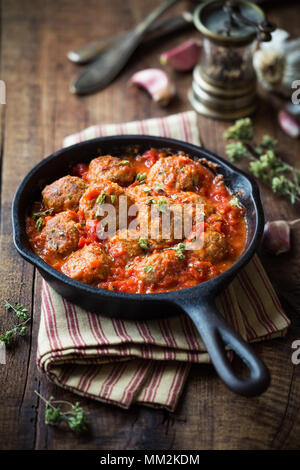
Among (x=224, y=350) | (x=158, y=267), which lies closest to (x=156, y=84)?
(x=158, y=267)

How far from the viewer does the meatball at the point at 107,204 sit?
3379 mm

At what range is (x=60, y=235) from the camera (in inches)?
129

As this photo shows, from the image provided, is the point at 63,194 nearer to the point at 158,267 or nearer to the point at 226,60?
the point at 158,267

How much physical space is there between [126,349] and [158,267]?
1.61ft

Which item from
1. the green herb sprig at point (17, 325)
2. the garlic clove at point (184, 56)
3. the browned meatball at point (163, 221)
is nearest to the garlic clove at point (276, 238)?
the browned meatball at point (163, 221)

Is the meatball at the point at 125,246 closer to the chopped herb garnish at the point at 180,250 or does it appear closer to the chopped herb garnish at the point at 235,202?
the chopped herb garnish at the point at 180,250

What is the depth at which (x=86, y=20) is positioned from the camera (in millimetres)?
5750

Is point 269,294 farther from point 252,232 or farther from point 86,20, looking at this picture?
point 86,20

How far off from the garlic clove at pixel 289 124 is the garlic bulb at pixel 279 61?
1.04 feet

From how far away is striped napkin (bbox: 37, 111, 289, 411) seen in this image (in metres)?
3.00
